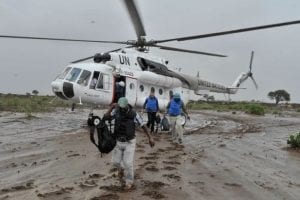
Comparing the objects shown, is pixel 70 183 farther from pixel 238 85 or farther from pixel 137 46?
pixel 238 85

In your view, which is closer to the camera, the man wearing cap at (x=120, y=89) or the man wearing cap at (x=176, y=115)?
the man wearing cap at (x=176, y=115)

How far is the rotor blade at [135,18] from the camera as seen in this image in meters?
13.9

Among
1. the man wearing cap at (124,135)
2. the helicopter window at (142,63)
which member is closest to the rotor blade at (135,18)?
the helicopter window at (142,63)

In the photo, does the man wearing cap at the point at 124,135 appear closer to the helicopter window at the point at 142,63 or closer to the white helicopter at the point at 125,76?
the white helicopter at the point at 125,76

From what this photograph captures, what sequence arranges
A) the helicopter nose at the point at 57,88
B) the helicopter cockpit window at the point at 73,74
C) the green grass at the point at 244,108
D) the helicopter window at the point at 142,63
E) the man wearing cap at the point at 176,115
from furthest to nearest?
the green grass at the point at 244,108, the helicopter window at the point at 142,63, the helicopter cockpit window at the point at 73,74, the helicopter nose at the point at 57,88, the man wearing cap at the point at 176,115

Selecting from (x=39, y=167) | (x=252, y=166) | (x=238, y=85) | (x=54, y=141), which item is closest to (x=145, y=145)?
(x=54, y=141)

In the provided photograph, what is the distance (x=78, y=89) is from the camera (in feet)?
61.6

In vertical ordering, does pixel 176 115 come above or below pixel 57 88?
below

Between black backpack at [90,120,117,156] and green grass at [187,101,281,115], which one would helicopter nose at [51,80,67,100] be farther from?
green grass at [187,101,281,115]

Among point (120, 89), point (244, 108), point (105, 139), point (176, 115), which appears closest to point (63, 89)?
point (120, 89)

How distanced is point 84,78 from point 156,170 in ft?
30.9

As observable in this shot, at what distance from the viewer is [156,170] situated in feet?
34.0

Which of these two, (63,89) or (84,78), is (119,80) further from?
(63,89)

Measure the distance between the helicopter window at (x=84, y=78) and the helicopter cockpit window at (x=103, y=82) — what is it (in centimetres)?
46
